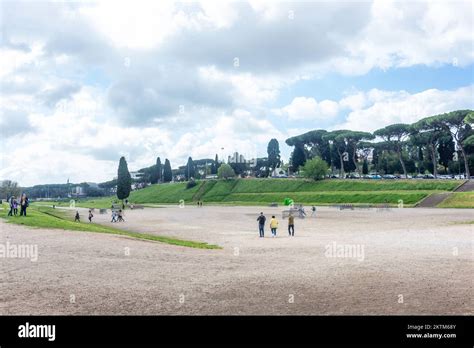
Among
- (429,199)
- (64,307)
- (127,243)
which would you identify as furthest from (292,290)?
(429,199)

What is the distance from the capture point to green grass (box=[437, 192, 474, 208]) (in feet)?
196

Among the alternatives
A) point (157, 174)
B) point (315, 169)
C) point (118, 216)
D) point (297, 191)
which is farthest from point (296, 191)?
point (157, 174)

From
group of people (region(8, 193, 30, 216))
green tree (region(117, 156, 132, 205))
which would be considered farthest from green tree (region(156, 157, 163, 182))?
group of people (region(8, 193, 30, 216))

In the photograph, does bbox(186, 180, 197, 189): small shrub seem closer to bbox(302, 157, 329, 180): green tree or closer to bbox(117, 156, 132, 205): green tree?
bbox(117, 156, 132, 205): green tree

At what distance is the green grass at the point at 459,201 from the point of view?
59.6 meters

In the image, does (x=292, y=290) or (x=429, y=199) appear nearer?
(x=292, y=290)

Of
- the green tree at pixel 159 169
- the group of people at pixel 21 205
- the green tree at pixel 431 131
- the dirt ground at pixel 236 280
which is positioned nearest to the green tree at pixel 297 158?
the green tree at pixel 431 131

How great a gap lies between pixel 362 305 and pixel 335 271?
4110 mm

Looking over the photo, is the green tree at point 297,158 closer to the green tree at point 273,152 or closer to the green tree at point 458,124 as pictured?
the green tree at point 273,152
